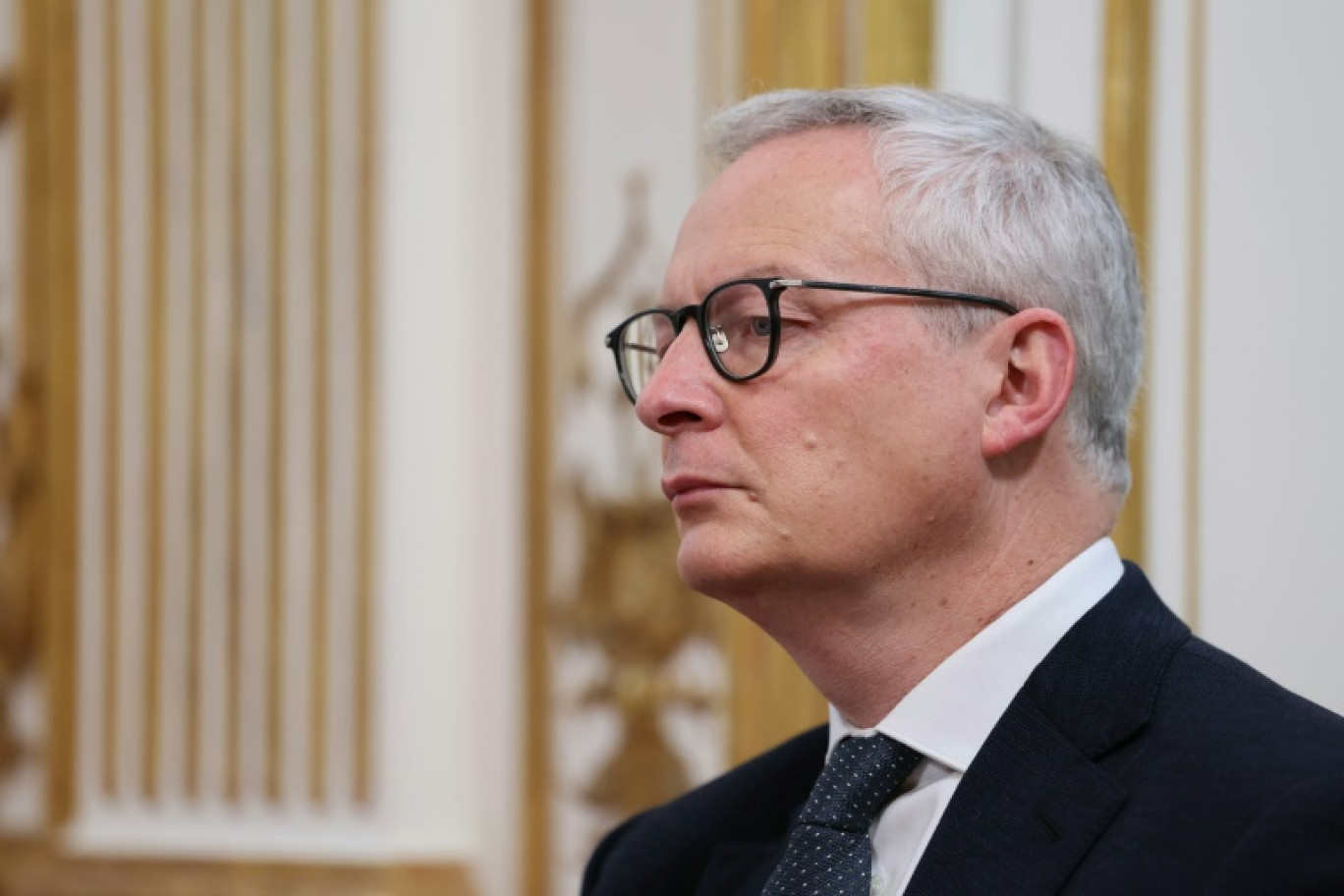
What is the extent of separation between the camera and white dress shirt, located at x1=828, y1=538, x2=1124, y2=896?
62.8 inches

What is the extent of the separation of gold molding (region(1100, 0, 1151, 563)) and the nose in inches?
29.4

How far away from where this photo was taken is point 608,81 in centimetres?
396

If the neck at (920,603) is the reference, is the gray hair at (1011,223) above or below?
above

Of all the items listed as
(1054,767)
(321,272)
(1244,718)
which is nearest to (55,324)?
(321,272)

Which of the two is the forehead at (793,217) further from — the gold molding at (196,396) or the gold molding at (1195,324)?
the gold molding at (196,396)

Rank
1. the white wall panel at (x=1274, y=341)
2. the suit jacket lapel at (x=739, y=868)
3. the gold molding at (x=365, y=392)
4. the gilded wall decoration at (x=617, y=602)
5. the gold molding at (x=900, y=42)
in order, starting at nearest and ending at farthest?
1. the suit jacket lapel at (x=739, y=868)
2. the white wall panel at (x=1274, y=341)
3. the gold molding at (x=900, y=42)
4. the gilded wall decoration at (x=617, y=602)
5. the gold molding at (x=365, y=392)

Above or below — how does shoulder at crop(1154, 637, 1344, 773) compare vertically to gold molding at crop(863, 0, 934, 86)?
below

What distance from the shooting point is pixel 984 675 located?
161 cm

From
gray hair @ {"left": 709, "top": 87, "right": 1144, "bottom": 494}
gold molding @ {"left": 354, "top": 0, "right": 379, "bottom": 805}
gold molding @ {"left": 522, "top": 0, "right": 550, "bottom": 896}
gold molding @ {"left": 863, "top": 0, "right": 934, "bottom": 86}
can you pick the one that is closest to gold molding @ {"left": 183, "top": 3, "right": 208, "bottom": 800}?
gold molding @ {"left": 354, "top": 0, "right": 379, "bottom": 805}

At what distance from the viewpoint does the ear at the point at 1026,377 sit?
1658 millimetres

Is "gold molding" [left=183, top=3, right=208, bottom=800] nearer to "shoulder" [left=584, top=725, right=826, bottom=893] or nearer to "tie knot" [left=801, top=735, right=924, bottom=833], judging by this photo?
"shoulder" [left=584, top=725, right=826, bottom=893]

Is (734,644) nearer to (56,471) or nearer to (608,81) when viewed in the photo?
(608,81)

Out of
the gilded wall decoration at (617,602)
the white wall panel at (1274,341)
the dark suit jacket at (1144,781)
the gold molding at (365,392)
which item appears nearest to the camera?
the dark suit jacket at (1144,781)

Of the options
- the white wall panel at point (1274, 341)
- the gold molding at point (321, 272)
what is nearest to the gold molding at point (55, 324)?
the gold molding at point (321, 272)
